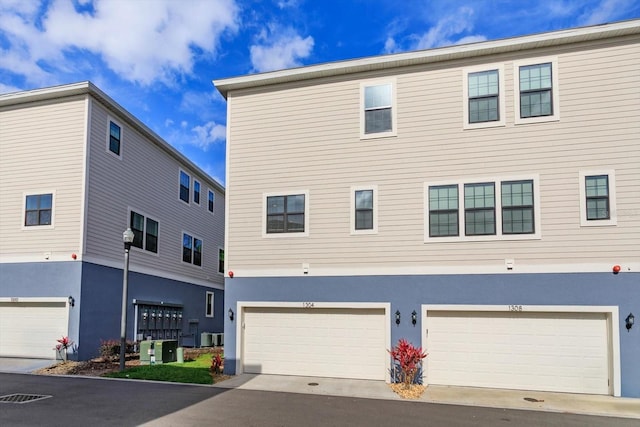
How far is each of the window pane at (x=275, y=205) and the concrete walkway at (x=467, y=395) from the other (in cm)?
452

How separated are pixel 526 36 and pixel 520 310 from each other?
22.3 feet

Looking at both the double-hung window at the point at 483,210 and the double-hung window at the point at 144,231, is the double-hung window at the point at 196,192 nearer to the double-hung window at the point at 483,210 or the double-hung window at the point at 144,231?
the double-hung window at the point at 144,231

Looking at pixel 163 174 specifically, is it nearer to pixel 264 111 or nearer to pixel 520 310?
pixel 264 111

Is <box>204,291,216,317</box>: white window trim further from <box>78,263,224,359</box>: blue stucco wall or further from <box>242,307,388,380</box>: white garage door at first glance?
<box>242,307,388,380</box>: white garage door

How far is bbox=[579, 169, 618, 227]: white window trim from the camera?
1112 centimetres

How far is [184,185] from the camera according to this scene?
23188 millimetres

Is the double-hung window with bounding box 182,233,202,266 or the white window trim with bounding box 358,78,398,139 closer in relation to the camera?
the white window trim with bounding box 358,78,398,139

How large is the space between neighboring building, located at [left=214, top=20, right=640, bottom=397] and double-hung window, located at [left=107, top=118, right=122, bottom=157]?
229 inches

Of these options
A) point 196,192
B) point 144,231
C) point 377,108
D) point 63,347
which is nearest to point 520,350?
point 377,108

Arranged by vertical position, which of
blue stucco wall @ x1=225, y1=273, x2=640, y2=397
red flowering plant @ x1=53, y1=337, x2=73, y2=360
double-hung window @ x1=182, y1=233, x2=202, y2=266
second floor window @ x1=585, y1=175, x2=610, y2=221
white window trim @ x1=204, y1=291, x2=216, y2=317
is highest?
second floor window @ x1=585, y1=175, x2=610, y2=221

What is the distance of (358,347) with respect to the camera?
12.5m

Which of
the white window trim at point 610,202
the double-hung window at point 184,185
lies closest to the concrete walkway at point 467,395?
the white window trim at point 610,202

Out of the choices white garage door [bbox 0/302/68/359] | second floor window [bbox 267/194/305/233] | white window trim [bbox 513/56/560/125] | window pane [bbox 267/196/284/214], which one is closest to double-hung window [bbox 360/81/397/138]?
second floor window [bbox 267/194/305/233]

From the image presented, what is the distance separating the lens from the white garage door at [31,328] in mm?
15258
